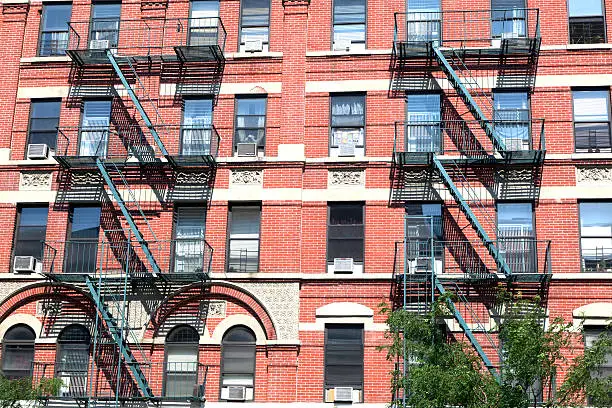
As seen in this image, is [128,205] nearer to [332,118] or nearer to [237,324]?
[237,324]

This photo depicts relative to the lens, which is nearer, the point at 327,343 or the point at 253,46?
the point at 327,343

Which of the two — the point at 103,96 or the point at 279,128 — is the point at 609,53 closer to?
the point at 279,128

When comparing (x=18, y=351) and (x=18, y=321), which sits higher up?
(x=18, y=321)

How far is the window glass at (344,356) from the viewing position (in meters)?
24.5

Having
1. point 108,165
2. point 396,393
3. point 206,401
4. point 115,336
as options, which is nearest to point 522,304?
point 396,393

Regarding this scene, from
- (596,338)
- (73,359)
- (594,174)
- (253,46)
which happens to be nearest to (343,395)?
(596,338)

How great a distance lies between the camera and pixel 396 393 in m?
23.7

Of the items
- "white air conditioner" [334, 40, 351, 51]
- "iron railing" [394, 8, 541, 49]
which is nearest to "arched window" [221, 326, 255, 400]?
"white air conditioner" [334, 40, 351, 51]

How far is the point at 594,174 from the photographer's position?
25484 millimetres

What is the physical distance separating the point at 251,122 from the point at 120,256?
5389 millimetres

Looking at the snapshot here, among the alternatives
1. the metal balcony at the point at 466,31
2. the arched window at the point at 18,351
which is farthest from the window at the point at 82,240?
the metal balcony at the point at 466,31

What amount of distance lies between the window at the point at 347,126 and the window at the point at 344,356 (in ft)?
16.5

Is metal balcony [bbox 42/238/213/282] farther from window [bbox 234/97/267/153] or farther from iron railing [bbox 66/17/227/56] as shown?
iron railing [bbox 66/17/227/56]

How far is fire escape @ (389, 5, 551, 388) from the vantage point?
80.8 ft
